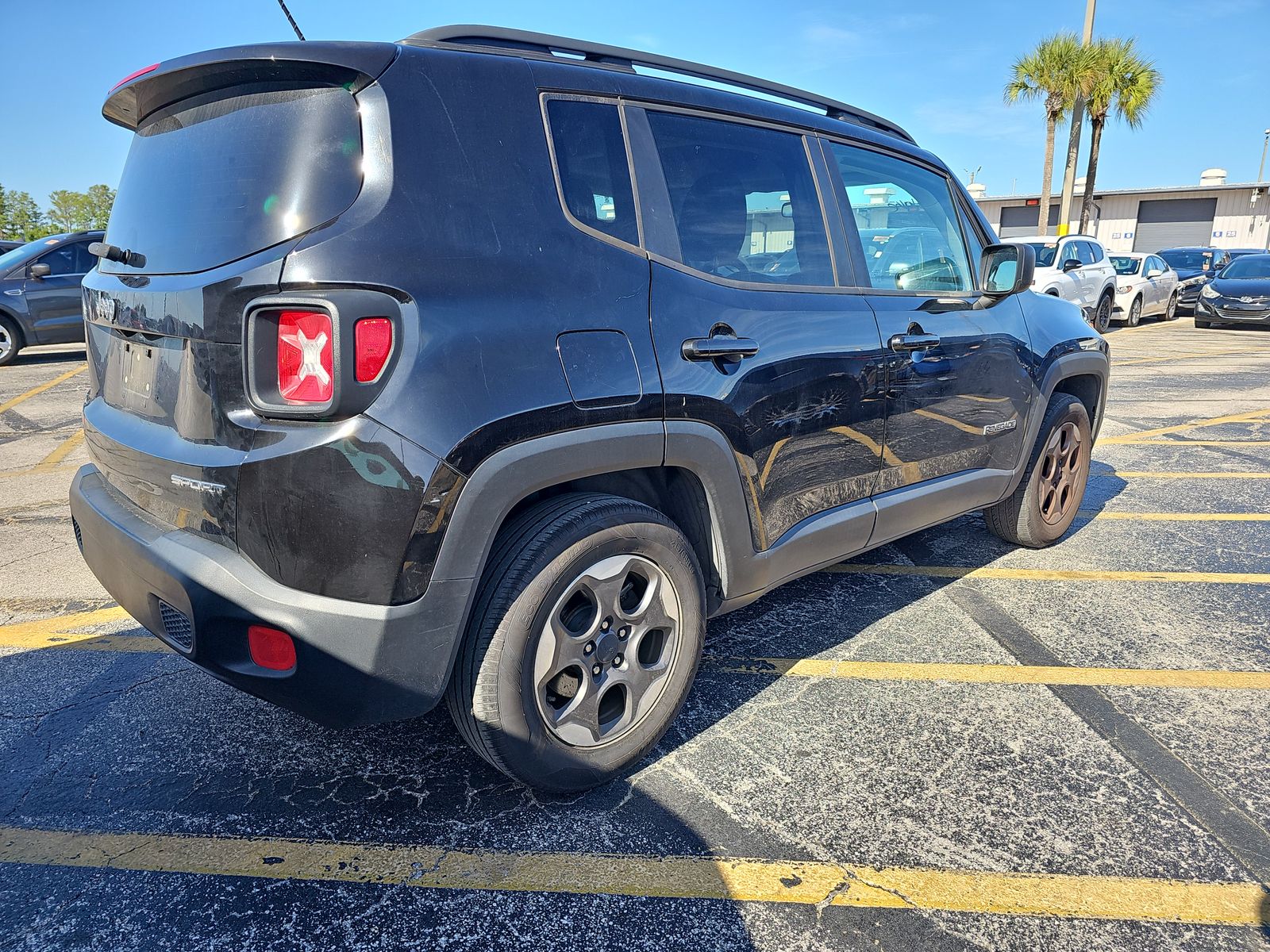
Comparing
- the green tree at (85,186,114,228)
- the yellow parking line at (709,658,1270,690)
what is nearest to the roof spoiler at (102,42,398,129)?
the yellow parking line at (709,658,1270,690)

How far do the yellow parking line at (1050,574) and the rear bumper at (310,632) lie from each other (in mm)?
→ 2597

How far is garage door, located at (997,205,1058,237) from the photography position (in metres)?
46.2

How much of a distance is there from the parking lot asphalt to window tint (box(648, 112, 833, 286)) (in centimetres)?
145

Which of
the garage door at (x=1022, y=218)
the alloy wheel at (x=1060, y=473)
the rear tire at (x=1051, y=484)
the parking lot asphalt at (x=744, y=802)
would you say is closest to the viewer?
the parking lot asphalt at (x=744, y=802)

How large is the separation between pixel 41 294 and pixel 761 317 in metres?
11.5

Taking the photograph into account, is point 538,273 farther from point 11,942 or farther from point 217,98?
point 11,942

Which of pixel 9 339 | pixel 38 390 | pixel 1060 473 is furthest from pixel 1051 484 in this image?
pixel 9 339

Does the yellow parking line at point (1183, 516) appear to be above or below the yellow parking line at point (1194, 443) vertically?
→ below

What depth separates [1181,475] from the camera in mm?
6164

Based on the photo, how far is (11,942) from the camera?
1890 millimetres

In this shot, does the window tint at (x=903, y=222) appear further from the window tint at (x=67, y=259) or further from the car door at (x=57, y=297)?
the window tint at (x=67, y=259)

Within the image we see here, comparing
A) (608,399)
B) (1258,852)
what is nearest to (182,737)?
(608,399)

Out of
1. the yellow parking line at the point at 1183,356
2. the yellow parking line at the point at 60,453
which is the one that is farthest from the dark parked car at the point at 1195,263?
the yellow parking line at the point at 60,453

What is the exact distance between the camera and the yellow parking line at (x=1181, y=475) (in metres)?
6.06
